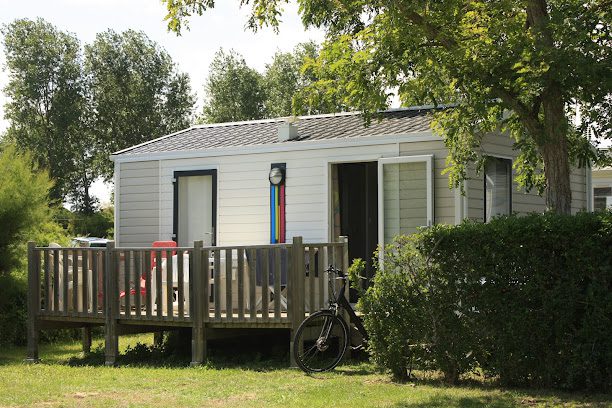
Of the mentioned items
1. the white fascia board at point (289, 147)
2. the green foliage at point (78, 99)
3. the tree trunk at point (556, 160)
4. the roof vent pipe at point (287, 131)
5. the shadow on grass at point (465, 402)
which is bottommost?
the shadow on grass at point (465, 402)

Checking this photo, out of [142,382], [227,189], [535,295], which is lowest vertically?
[142,382]

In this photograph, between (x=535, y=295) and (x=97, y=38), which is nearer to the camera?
(x=535, y=295)

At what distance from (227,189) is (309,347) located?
161 inches

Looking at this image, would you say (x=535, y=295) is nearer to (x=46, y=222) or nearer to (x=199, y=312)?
(x=199, y=312)

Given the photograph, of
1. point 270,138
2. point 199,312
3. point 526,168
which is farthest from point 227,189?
point 526,168

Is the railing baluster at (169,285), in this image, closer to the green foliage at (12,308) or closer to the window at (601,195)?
the green foliage at (12,308)

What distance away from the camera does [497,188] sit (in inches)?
440

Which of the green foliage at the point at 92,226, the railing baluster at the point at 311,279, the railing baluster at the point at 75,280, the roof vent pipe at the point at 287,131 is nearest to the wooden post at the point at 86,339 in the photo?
the railing baluster at the point at 75,280

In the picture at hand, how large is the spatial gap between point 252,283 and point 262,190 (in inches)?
130

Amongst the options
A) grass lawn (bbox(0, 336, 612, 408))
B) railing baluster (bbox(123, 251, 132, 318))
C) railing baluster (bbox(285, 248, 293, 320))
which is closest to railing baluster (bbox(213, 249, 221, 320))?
grass lawn (bbox(0, 336, 612, 408))

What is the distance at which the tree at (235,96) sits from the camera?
37781 mm

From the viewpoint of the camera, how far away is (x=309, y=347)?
888 centimetres

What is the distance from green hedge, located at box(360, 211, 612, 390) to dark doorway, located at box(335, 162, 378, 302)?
3908 mm

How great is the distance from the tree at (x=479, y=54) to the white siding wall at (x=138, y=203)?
4815 mm
